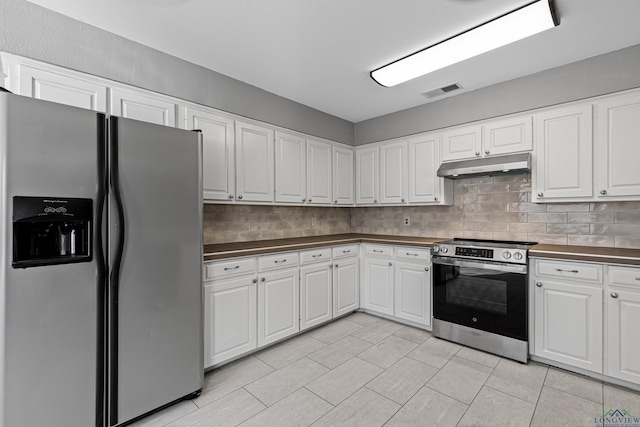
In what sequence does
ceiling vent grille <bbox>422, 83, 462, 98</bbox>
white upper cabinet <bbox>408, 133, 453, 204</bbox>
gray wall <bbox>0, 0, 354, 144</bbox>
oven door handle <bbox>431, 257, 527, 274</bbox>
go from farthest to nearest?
1. white upper cabinet <bbox>408, 133, 453, 204</bbox>
2. ceiling vent grille <bbox>422, 83, 462, 98</bbox>
3. oven door handle <bbox>431, 257, 527, 274</bbox>
4. gray wall <bbox>0, 0, 354, 144</bbox>

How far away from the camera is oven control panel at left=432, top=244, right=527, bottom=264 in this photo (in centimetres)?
256

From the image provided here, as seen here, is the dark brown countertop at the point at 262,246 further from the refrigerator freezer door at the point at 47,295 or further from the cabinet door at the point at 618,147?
the cabinet door at the point at 618,147

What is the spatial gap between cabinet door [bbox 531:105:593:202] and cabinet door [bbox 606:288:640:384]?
2.89 feet

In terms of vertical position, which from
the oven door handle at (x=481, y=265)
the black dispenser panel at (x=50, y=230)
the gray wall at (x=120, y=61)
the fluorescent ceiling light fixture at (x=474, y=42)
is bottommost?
the oven door handle at (x=481, y=265)

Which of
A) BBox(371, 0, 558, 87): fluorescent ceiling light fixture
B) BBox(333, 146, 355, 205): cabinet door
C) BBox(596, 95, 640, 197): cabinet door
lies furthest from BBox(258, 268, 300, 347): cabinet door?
BBox(596, 95, 640, 197): cabinet door

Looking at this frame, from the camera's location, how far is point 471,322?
2828 millimetres

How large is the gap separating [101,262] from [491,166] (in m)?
3.24

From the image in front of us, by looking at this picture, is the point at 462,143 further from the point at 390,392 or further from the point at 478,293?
the point at 390,392

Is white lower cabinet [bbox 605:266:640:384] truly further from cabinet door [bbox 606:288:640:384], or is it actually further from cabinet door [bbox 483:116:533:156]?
cabinet door [bbox 483:116:533:156]

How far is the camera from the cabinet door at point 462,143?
3172 mm

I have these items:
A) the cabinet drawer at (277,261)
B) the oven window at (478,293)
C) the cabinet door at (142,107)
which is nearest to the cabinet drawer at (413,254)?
the oven window at (478,293)

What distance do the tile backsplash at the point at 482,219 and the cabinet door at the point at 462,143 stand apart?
1.24 ft

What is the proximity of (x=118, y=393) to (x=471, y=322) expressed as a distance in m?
2.83

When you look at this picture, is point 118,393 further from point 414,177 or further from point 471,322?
point 414,177
